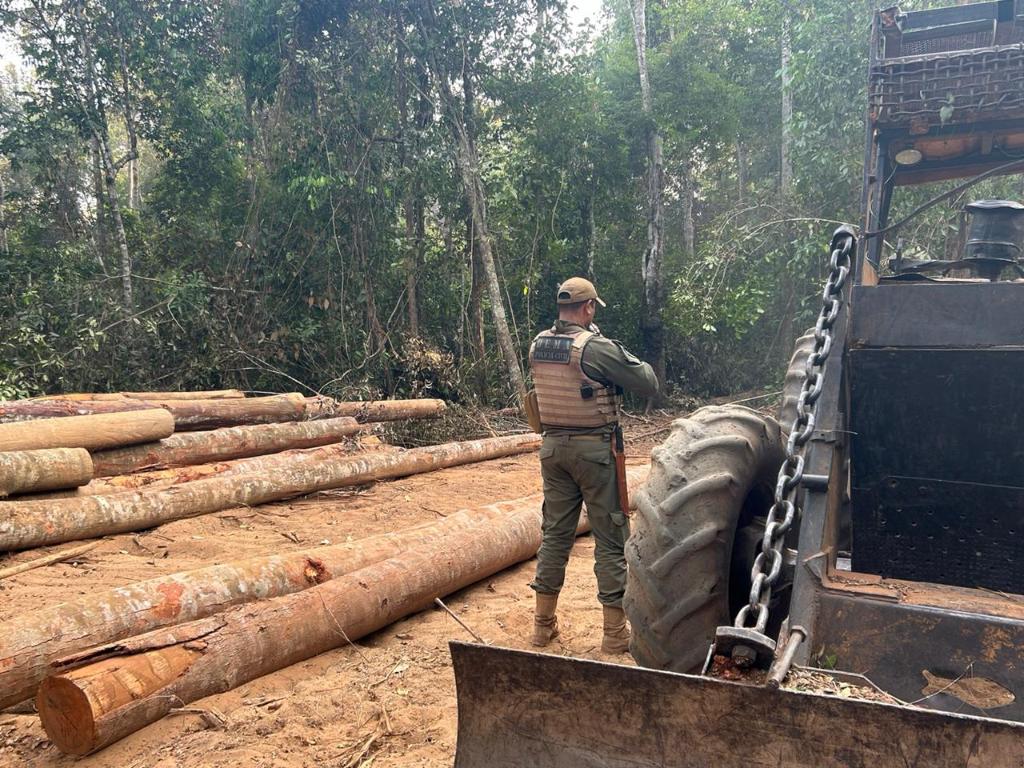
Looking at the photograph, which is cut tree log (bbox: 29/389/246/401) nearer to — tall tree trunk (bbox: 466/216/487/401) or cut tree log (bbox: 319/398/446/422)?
cut tree log (bbox: 319/398/446/422)

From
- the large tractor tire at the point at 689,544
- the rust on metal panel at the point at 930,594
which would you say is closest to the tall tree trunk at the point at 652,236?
the large tractor tire at the point at 689,544

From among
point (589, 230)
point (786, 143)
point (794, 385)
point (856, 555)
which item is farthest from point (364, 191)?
point (856, 555)

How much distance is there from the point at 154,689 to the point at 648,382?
8.93ft

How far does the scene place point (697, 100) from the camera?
16.0 metres

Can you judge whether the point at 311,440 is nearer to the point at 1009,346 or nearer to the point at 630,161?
the point at 1009,346

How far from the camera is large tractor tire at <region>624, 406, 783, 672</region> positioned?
112 inches

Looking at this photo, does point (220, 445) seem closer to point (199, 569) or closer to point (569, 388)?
point (199, 569)

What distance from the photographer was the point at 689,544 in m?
2.84

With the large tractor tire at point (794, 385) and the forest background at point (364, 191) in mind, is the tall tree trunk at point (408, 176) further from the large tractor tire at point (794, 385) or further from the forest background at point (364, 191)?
the large tractor tire at point (794, 385)

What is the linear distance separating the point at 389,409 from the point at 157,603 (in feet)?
21.7

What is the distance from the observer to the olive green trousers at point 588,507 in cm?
420

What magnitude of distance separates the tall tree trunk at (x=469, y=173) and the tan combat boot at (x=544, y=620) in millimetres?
8288

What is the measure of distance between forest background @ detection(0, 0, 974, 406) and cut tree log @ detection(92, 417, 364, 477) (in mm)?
2369

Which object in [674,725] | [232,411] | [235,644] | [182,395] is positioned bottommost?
[235,644]
